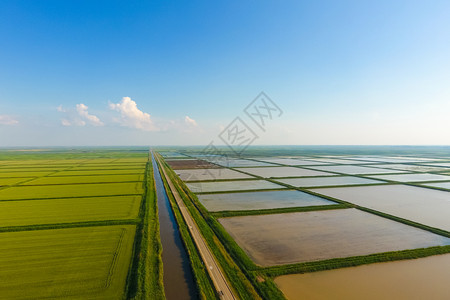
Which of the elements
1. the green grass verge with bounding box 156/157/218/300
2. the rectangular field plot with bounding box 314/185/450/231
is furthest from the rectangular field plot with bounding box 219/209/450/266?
the rectangular field plot with bounding box 314/185/450/231

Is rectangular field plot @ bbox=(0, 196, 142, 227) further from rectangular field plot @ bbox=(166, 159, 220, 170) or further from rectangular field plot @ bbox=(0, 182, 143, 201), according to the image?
rectangular field plot @ bbox=(166, 159, 220, 170)

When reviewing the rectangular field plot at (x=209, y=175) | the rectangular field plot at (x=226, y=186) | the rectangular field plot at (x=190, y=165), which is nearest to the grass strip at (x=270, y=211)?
the rectangular field plot at (x=226, y=186)

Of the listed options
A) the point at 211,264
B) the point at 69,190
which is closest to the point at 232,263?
the point at 211,264

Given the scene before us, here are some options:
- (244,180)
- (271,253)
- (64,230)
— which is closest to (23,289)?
(64,230)

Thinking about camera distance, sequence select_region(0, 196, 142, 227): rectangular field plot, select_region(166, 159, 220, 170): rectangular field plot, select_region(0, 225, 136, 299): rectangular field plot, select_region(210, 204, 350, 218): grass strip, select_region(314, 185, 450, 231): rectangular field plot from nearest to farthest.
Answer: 1. select_region(0, 225, 136, 299): rectangular field plot
2. select_region(0, 196, 142, 227): rectangular field plot
3. select_region(314, 185, 450, 231): rectangular field plot
4. select_region(210, 204, 350, 218): grass strip
5. select_region(166, 159, 220, 170): rectangular field plot

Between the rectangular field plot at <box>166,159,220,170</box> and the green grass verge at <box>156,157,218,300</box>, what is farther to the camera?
the rectangular field plot at <box>166,159,220,170</box>

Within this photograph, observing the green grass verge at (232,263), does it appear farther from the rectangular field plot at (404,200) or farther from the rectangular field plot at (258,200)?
the rectangular field plot at (404,200)
